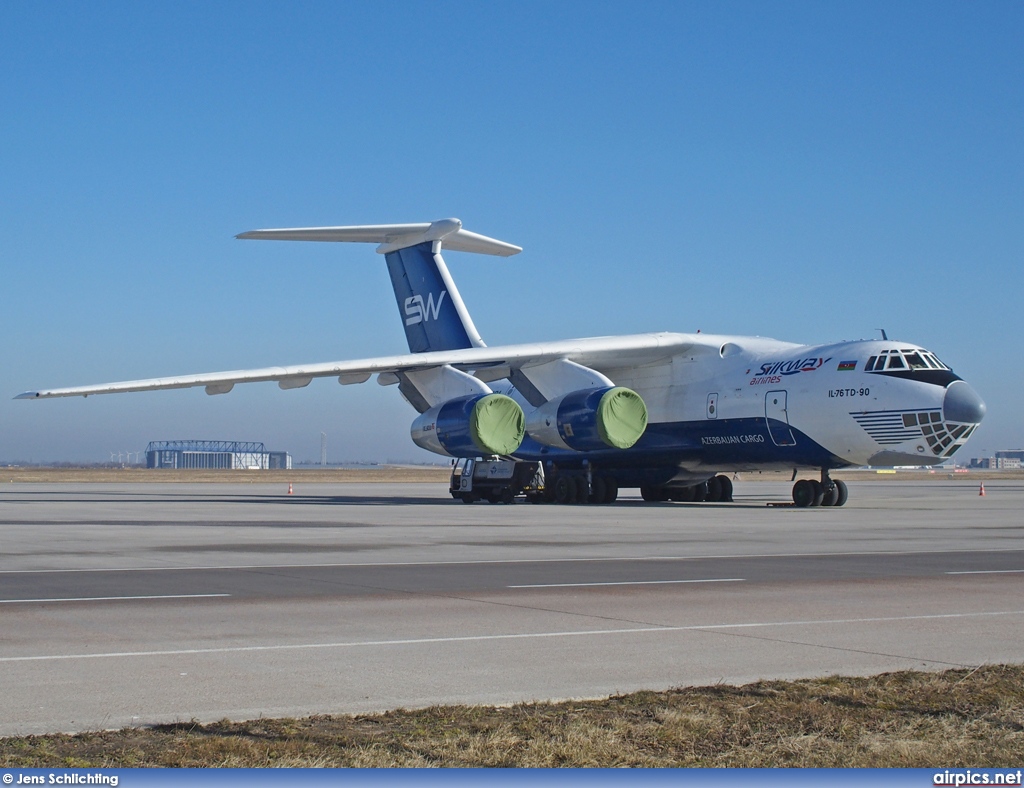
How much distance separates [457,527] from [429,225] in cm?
1670

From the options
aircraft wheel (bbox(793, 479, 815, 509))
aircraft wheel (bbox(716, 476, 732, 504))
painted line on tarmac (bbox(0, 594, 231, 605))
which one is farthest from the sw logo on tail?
painted line on tarmac (bbox(0, 594, 231, 605))

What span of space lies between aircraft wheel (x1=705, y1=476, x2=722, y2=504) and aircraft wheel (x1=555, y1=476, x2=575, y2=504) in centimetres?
446

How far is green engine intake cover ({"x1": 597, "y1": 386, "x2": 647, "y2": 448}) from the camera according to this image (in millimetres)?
27641

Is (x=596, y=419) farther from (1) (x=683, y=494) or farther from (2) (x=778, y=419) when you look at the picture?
(1) (x=683, y=494)

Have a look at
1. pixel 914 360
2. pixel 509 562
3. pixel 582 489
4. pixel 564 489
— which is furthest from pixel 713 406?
pixel 509 562

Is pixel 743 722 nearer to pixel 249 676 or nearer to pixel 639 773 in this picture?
pixel 639 773

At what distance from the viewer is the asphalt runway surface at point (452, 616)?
5941 mm

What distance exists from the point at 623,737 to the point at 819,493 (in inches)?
993

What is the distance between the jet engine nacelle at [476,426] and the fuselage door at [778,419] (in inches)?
233

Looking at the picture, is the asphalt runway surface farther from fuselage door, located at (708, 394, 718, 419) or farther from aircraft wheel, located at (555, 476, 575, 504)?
aircraft wheel, located at (555, 476, 575, 504)

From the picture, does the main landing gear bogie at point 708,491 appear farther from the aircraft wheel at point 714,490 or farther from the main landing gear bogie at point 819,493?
the main landing gear bogie at point 819,493

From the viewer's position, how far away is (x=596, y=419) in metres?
27.6

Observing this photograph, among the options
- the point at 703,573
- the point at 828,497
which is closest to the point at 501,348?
the point at 828,497

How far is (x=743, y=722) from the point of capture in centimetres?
503
